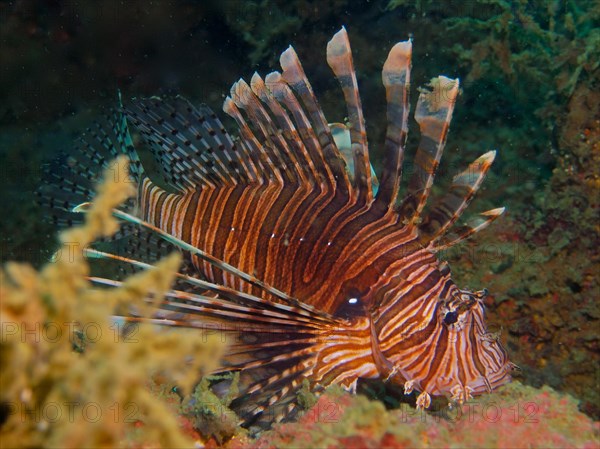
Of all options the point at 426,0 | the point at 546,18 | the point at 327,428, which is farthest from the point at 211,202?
the point at 546,18

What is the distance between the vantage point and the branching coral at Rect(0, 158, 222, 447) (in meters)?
0.83

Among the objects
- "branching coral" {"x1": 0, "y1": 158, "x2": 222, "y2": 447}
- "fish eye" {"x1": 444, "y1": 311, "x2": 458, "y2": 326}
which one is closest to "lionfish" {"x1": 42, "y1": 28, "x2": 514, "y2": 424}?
"fish eye" {"x1": 444, "y1": 311, "x2": 458, "y2": 326}

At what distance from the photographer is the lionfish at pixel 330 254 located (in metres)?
2.47

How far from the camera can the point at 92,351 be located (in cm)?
90

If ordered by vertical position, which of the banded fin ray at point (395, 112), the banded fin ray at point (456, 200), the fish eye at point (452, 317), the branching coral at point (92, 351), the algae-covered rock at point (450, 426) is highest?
the banded fin ray at point (395, 112)

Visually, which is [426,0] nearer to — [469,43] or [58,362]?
[469,43]

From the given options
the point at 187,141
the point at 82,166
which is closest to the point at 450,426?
the point at 187,141

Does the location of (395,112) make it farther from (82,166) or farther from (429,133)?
(82,166)

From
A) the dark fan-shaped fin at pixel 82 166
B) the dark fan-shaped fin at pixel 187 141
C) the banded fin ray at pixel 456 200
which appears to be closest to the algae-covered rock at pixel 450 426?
the banded fin ray at pixel 456 200

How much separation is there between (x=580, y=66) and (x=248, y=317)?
4.52m

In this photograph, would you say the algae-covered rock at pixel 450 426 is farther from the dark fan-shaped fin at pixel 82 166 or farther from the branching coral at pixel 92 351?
the dark fan-shaped fin at pixel 82 166

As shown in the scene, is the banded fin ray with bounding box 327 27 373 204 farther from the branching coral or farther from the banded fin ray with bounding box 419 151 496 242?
the branching coral

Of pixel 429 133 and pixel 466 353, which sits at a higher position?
pixel 429 133

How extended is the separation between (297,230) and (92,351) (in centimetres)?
213
